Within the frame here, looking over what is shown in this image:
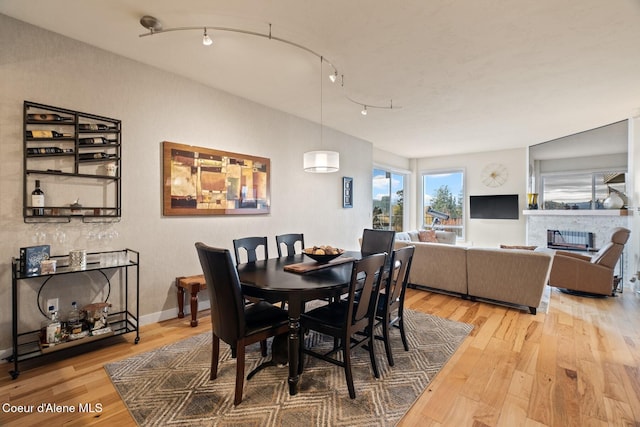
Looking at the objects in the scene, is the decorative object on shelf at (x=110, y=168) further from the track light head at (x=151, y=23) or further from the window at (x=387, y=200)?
the window at (x=387, y=200)

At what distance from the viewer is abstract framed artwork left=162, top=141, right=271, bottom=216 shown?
10.6ft

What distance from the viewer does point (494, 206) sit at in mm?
7047

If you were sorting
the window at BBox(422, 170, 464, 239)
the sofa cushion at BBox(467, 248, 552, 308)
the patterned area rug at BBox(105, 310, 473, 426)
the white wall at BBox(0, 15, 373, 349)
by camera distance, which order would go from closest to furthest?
the patterned area rug at BBox(105, 310, 473, 426), the white wall at BBox(0, 15, 373, 349), the sofa cushion at BBox(467, 248, 552, 308), the window at BBox(422, 170, 464, 239)

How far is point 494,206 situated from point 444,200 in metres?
1.19

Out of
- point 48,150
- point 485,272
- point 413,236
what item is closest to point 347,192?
point 413,236

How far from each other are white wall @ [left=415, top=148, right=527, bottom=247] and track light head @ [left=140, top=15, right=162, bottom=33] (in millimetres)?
7043

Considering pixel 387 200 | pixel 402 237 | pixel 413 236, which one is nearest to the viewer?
pixel 402 237

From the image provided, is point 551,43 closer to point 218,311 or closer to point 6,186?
point 218,311

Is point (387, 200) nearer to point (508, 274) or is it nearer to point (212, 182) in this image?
point (508, 274)

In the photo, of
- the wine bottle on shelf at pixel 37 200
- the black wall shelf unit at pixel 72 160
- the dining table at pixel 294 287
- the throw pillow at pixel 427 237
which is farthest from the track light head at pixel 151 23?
the throw pillow at pixel 427 237

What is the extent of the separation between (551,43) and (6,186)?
454cm

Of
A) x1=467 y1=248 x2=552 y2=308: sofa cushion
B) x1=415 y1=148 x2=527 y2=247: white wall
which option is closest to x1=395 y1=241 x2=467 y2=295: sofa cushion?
x1=467 y1=248 x2=552 y2=308: sofa cushion

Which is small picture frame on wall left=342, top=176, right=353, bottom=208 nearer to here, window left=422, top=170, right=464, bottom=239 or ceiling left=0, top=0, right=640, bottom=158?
ceiling left=0, top=0, right=640, bottom=158

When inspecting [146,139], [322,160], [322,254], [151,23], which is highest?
[151,23]
